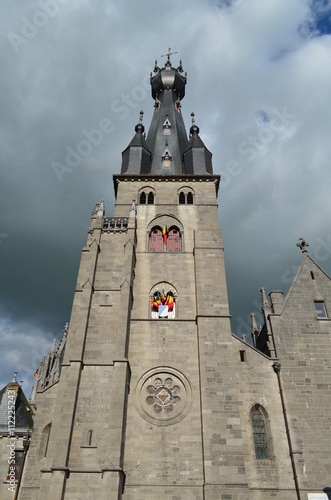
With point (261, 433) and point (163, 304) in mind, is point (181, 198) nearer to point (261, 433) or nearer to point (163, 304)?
point (163, 304)

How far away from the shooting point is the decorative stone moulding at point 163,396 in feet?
51.3

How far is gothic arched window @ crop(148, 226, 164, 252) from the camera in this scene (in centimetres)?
2131

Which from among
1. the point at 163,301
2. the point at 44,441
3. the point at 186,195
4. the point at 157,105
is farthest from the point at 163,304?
the point at 157,105

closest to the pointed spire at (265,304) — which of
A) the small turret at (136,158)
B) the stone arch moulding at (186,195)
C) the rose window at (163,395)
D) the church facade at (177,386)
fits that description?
the church facade at (177,386)

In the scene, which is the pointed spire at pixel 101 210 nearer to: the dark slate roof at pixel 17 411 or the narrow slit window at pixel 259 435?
the dark slate roof at pixel 17 411

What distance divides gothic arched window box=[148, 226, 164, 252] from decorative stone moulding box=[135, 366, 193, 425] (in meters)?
6.86

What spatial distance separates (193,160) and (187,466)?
60.6 feet

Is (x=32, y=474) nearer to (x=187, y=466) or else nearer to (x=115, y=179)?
(x=187, y=466)

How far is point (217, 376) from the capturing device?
16.0m

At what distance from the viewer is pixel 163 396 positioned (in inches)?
635

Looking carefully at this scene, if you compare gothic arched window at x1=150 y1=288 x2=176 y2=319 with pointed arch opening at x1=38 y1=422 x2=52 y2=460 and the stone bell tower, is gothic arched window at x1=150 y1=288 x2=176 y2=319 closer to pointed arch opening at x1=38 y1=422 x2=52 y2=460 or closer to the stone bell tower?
the stone bell tower

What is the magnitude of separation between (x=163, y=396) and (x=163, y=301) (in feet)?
14.8

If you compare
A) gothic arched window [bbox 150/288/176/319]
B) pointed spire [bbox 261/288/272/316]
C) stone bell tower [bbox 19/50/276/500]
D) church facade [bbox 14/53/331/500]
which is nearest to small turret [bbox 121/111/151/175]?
stone bell tower [bbox 19/50/276/500]

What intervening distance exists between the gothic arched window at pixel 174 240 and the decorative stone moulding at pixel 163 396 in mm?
6909
